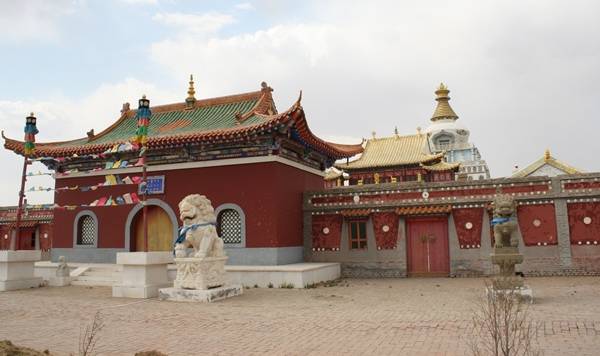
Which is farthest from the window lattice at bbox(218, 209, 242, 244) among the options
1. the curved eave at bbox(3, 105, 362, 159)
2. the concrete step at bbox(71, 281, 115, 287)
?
the concrete step at bbox(71, 281, 115, 287)

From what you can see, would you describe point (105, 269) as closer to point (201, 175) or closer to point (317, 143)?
point (201, 175)

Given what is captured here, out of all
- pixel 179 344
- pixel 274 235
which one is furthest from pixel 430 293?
pixel 179 344

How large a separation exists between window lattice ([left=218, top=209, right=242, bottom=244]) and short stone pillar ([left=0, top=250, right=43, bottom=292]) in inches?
200

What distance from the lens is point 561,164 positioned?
25625 mm

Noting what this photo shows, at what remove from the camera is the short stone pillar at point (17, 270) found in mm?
12555

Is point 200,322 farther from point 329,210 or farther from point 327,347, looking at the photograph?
point 329,210

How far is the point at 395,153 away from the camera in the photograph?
1064 inches

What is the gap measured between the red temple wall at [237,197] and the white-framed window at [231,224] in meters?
0.14

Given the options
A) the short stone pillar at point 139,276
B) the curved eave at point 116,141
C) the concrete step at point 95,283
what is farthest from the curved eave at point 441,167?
→ the short stone pillar at point 139,276

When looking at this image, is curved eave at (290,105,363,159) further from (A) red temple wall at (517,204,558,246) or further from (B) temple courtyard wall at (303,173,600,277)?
(A) red temple wall at (517,204,558,246)

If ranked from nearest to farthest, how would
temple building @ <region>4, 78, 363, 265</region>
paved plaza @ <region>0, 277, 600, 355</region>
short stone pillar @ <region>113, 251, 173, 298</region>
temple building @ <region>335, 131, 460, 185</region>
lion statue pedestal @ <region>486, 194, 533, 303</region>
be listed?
paved plaza @ <region>0, 277, 600, 355</region>
lion statue pedestal @ <region>486, 194, 533, 303</region>
short stone pillar @ <region>113, 251, 173, 298</region>
temple building @ <region>4, 78, 363, 265</region>
temple building @ <region>335, 131, 460, 185</region>

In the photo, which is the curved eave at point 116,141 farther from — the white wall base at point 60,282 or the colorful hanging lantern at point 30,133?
the white wall base at point 60,282

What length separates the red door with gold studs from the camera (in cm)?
1426

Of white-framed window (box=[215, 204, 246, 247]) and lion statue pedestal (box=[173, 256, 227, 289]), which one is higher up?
white-framed window (box=[215, 204, 246, 247])
